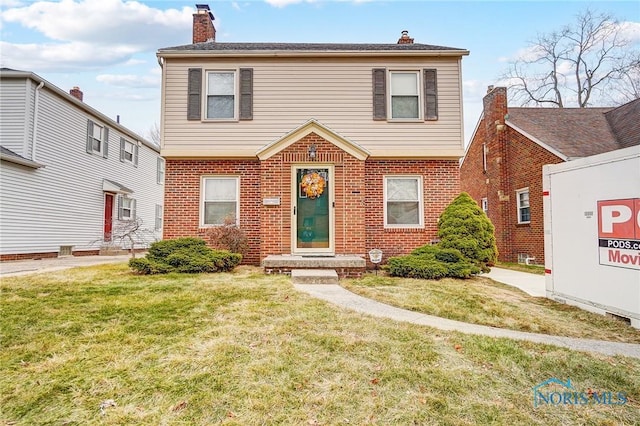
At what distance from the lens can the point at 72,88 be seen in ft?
52.3

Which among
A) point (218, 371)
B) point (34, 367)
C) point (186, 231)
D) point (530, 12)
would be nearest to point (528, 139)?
point (530, 12)

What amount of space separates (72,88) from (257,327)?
1792 centimetres

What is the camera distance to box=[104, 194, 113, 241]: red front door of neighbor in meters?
15.7

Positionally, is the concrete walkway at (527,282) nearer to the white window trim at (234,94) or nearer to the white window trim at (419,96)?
the white window trim at (419,96)

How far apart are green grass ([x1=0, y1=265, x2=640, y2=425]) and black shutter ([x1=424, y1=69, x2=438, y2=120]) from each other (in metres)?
7.12

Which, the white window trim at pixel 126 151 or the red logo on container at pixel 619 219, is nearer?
the red logo on container at pixel 619 219

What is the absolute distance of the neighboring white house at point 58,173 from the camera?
1135 cm

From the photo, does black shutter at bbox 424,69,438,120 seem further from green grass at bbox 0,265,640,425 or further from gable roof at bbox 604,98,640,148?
gable roof at bbox 604,98,640,148

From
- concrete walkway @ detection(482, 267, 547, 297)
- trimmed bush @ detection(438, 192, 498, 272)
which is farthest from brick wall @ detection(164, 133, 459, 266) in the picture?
concrete walkway @ detection(482, 267, 547, 297)

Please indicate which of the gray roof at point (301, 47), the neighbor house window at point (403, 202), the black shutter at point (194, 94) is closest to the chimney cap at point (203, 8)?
the gray roof at point (301, 47)

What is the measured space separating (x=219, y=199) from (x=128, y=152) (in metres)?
11.4

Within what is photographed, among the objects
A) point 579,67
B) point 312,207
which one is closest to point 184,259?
point 312,207

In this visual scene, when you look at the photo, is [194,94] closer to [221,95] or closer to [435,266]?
[221,95]

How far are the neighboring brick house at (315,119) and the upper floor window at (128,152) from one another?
31.1 feet
